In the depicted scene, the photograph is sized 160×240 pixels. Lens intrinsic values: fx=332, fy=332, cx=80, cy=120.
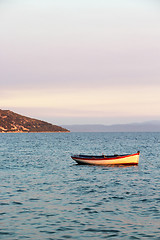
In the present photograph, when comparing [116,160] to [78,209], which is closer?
[78,209]

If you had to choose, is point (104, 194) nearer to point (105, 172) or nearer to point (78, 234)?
point (78, 234)

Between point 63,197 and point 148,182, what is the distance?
12.3 m

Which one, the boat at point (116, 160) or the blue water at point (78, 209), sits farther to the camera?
the boat at point (116, 160)

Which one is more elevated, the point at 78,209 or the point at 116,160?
the point at 116,160

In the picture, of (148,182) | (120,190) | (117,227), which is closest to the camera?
(117,227)

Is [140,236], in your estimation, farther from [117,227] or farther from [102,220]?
[102,220]

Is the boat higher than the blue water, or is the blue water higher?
the boat

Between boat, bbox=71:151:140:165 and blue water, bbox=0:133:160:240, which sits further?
boat, bbox=71:151:140:165

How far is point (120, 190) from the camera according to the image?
29547mm

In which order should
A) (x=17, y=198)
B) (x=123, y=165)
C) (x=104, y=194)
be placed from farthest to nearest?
1. (x=123, y=165)
2. (x=104, y=194)
3. (x=17, y=198)

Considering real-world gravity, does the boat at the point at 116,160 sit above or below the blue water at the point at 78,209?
above

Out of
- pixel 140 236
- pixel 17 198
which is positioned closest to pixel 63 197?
pixel 17 198

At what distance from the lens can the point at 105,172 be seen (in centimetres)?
4381

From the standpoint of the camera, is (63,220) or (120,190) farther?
(120,190)
